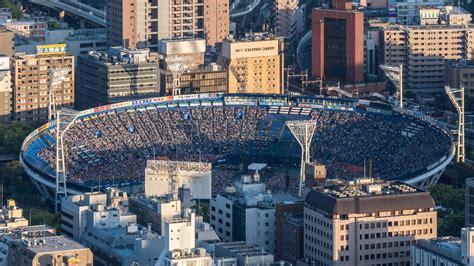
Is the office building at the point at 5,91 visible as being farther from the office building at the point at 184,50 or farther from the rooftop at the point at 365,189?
the rooftop at the point at 365,189

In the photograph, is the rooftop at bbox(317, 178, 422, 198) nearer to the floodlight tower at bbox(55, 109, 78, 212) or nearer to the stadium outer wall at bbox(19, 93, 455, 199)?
the stadium outer wall at bbox(19, 93, 455, 199)

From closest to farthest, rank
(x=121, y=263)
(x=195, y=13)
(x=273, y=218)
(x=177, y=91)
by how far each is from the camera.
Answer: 1. (x=121, y=263)
2. (x=273, y=218)
3. (x=177, y=91)
4. (x=195, y=13)

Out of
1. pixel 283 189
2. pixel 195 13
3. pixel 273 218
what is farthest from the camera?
pixel 195 13

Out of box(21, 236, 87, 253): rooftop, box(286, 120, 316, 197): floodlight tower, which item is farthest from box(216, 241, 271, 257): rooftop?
box(286, 120, 316, 197): floodlight tower

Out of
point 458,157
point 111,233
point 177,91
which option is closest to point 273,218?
point 111,233

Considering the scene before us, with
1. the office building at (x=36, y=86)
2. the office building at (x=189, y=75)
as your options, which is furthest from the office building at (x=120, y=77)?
the office building at (x=36, y=86)

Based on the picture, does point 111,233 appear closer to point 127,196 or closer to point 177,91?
point 127,196

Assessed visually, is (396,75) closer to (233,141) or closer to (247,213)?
(233,141)
